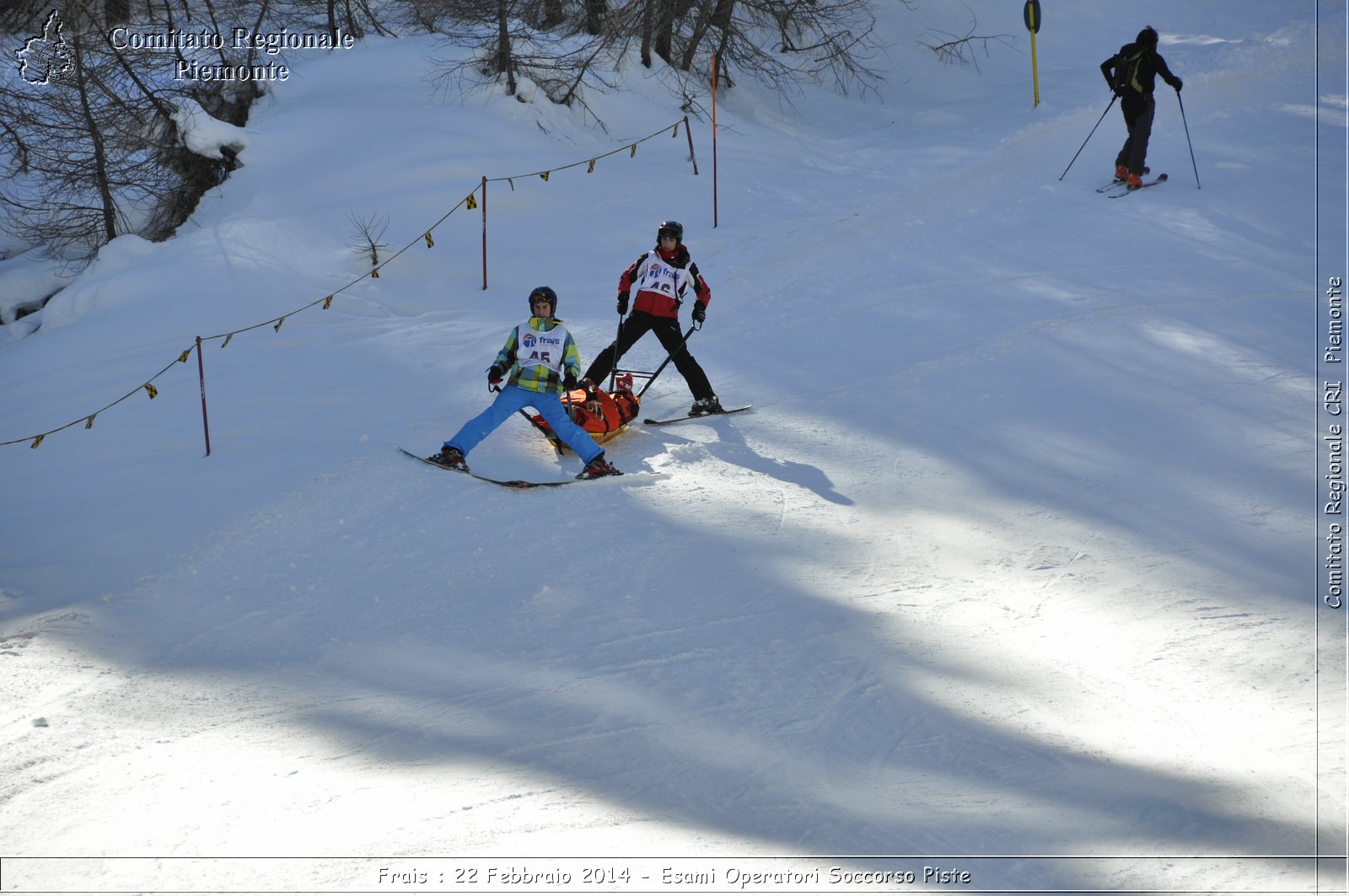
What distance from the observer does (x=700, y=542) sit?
735 cm

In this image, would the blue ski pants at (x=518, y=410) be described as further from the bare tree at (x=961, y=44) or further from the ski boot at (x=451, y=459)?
the bare tree at (x=961, y=44)

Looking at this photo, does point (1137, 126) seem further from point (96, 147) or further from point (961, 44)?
point (96, 147)

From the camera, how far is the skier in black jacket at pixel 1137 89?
1288 cm

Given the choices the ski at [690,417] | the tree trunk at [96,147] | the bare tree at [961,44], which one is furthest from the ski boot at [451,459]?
the bare tree at [961,44]

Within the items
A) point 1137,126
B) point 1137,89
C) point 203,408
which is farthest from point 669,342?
point 1137,89

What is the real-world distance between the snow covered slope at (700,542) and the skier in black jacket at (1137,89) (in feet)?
1.79

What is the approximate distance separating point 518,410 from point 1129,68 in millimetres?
9001

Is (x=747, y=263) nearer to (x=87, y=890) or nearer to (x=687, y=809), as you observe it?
(x=687, y=809)

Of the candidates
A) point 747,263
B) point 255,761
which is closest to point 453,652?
point 255,761

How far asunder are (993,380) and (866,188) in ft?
19.0

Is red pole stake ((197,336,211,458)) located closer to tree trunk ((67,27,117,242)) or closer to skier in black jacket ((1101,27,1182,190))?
tree trunk ((67,27,117,242))

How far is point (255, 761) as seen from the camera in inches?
203

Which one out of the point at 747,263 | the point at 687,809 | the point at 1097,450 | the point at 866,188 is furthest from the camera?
the point at 866,188

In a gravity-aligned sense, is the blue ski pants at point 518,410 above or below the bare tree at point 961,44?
below
